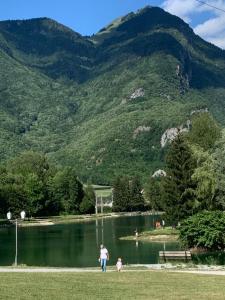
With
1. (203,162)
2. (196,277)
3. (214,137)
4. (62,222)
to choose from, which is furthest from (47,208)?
(196,277)

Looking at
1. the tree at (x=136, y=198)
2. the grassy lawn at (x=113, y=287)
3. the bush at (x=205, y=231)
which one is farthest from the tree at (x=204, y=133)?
the tree at (x=136, y=198)

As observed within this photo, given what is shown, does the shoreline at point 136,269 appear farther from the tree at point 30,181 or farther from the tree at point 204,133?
the tree at point 30,181

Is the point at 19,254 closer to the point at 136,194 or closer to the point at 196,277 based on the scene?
the point at 196,277

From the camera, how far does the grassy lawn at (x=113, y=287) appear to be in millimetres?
21375

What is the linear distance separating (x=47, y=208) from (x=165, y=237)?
8517cm

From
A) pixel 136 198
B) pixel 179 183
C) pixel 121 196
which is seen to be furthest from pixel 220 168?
pixel 136 198

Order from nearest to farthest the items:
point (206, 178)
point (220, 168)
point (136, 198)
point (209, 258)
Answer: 1. point (209, 258)
2. point (220, 168)
3. point (206, 178)
4. point (136, 198)

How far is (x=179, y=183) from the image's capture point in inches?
3137

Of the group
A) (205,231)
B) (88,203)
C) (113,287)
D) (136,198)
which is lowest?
(113,287)

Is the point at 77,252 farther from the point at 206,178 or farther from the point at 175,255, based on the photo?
the point at 206,178

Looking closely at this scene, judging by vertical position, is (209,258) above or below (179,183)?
below

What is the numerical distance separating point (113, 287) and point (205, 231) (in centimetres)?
3417

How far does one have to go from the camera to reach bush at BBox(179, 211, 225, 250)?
56594 millimetres

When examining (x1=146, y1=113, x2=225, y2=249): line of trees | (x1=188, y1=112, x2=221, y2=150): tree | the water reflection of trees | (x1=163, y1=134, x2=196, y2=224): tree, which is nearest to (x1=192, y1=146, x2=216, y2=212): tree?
(x1=146, y1=113, x2=225, y2=249): line of trees
